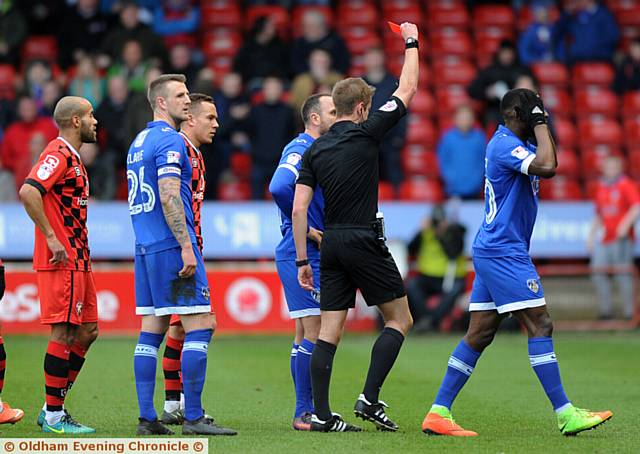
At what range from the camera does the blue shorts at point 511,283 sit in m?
8.23

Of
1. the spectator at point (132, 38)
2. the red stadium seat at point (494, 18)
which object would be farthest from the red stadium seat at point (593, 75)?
the spectator at point (132, 38)

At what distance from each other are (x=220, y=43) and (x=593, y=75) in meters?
6.67

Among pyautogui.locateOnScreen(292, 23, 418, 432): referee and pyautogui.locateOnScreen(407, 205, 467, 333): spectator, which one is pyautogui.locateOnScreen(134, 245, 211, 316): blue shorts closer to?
pyautogui.locateOnScreen(292, 23, 418, 432): referee

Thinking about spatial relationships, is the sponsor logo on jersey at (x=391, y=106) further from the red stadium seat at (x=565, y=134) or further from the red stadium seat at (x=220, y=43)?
the red stadium seat at (x=220, y=43)

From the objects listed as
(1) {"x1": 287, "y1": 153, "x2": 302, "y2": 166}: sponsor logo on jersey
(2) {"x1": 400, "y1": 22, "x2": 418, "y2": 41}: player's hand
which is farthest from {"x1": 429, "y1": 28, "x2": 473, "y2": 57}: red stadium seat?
(2) {"x1": 400, "y1": 22, "x2": 418, "y2": 41}: player's hand

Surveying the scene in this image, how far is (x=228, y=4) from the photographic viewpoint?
2216 centimetres

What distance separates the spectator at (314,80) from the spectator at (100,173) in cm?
289

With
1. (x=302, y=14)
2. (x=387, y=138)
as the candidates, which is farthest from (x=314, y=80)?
(x=302, y=14)

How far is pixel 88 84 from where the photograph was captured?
1914 centimetres

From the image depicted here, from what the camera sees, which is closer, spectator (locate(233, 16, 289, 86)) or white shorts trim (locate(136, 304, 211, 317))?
white shorts trim (locate(136, 304, 211, 317))

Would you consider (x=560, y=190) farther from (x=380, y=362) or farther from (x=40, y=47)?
(x=380, y=362)

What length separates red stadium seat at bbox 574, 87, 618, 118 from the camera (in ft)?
69.5

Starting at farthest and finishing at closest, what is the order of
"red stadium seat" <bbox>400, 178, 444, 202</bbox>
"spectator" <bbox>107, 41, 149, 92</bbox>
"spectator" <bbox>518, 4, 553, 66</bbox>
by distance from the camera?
"spectator" <bbox>518, 4, 553, 66</bbox> → "red stadium seat" <bbox>400, 178, 444, 202</bbox> → "spectator" <bbox>107, 41, 149, 92</bbox>

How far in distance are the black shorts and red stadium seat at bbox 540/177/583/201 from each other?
38.6 ft
